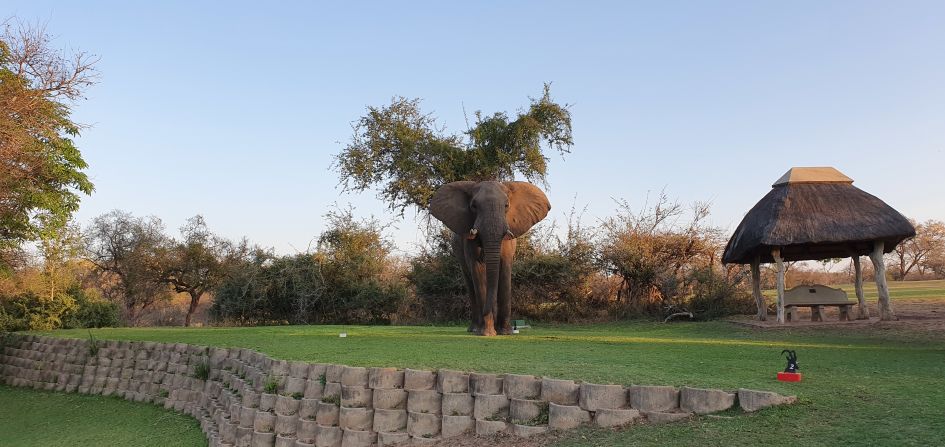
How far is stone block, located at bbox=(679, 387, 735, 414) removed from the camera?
5219 millimetres

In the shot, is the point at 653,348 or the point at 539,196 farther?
the point at 539,196

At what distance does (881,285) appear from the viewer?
15.0 m

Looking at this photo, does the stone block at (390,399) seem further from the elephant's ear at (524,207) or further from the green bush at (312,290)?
the green bush at (312,290)

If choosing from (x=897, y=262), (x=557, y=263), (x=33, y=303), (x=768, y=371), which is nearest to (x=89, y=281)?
(x=33, y=303)

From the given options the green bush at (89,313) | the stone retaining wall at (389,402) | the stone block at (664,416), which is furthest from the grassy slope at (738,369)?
the green bush at (89,313)

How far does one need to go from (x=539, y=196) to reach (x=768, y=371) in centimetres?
724

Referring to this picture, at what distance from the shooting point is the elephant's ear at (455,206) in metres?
12.7

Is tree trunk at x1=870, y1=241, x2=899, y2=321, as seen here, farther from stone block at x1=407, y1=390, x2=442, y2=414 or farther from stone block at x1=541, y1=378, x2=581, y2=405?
stone block at x1=407, y1=390, x2=442, y2=414

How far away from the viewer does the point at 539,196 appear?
13344 mm

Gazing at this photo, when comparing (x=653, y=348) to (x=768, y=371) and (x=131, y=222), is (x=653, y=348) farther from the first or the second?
(x=131, y=222)

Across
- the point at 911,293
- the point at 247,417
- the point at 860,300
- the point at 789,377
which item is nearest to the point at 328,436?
the point at 247,417

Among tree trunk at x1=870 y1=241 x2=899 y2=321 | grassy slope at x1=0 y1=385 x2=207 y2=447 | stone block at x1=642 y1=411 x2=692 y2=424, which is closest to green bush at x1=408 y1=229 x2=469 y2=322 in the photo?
grassy slope at x1=0 y1=385 x2=207 y2=447

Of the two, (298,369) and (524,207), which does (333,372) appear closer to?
(298,369)

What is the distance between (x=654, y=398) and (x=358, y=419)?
3286 mm
